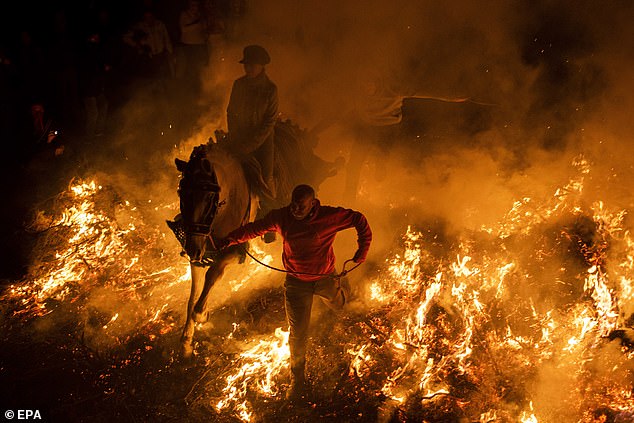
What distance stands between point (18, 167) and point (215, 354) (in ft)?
18.6

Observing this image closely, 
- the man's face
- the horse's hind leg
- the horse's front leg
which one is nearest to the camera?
the man's face

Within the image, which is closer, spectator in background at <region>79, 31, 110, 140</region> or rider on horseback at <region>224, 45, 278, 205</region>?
rider on horseback at <region>224, 45, 278, 205</region>

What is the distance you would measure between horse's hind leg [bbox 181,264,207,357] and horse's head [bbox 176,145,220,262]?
124cm

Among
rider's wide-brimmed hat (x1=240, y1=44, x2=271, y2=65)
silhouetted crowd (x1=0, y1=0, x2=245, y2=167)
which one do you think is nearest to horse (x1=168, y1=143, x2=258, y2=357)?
rider's wide-brimmed hat (x1=240, y1=44, x2=271, y2=65)

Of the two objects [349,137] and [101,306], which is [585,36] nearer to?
[349,137]

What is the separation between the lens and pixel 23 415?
4668 millimetres

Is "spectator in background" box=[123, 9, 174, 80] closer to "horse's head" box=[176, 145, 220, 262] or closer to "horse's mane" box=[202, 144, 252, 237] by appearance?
"horse's mane" box=[202, 144, 252, 237]

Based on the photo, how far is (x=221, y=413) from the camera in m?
4.92

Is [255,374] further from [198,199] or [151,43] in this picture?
[151,43]

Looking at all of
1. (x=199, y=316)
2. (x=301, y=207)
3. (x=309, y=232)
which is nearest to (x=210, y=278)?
(x=199, y=316)

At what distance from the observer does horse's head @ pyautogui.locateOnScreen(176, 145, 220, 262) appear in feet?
13.6

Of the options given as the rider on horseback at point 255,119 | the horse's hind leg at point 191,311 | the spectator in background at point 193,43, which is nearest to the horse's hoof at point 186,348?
the horse's hind leg at point 191,311

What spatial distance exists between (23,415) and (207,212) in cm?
332

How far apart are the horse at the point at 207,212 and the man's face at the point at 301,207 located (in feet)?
2.70
